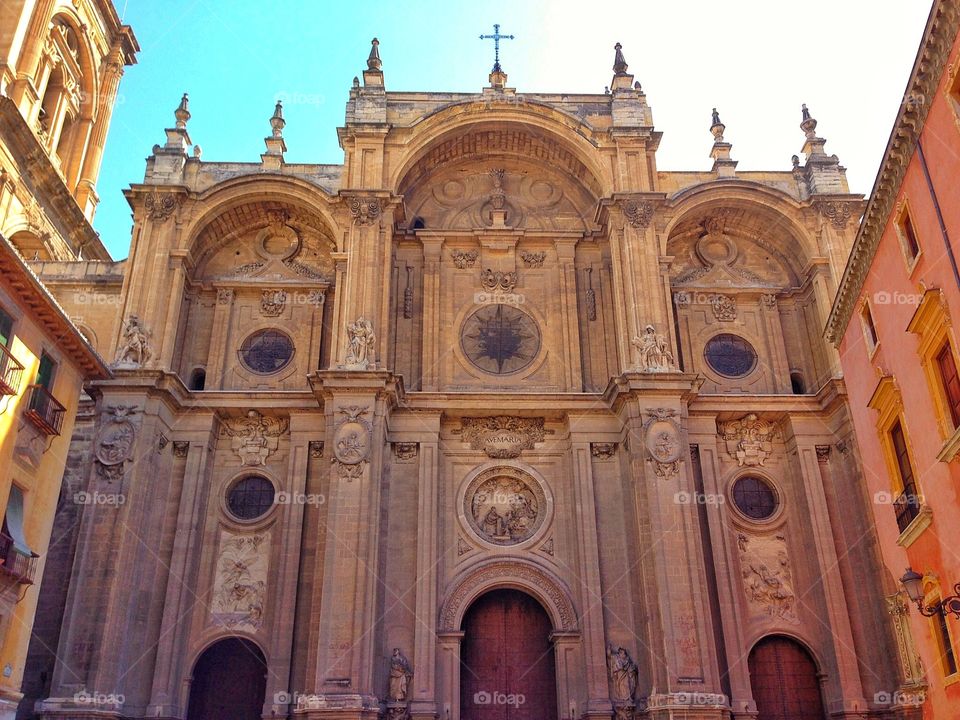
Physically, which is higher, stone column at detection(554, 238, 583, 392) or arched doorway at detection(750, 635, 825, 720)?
stone column at detection(554, 238, 583, 392)

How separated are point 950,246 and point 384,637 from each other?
1555cm

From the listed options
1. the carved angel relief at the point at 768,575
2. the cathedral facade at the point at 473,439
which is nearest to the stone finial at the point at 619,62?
the cathedral facade at the point at 473,439

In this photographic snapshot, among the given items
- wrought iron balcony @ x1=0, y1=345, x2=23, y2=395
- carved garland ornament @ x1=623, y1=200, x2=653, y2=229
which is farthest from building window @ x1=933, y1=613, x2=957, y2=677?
wrought iron balcony @ x1=0, y1=345, x2=23, y2=395

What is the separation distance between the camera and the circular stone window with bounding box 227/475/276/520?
23719 millimetres

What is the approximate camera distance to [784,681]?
2219 centimetres

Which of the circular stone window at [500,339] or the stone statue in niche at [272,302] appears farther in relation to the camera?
the stone statue in niche at [272,302]

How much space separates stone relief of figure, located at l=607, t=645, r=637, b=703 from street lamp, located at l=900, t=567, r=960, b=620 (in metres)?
7.29

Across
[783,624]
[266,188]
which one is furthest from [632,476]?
[266,188]

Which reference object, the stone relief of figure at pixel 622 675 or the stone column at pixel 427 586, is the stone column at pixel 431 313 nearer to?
the stone column at pixel 427 586

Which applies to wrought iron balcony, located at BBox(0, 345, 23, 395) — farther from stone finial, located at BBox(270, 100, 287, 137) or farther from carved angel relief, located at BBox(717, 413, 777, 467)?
carved angel relief, located at BBox(717, 413, 777, 467)

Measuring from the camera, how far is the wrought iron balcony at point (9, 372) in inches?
677

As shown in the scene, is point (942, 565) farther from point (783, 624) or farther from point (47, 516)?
point (47, 516)

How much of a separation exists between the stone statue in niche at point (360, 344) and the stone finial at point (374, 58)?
32.4ft

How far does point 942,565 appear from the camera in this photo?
15.9 metres
